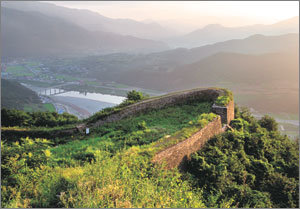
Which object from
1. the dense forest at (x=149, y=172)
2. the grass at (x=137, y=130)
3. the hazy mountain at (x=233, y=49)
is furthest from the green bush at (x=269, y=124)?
the hazy mountain at (x=233, y=49)

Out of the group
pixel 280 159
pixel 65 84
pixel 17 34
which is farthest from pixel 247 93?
pixel 17 34

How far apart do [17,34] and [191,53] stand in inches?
5824

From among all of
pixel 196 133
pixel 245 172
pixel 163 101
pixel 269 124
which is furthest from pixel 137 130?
pixel 269 124

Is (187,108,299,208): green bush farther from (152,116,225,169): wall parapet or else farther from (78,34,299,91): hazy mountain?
(78,34,299,91): hazy mountain

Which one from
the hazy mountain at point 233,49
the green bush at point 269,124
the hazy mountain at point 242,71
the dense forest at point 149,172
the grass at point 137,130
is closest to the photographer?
the dense forest at point 149,172

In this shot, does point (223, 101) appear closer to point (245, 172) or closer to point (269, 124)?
point (245, 172)

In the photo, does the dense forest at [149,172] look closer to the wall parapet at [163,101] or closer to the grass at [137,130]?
the grass at [137,130]

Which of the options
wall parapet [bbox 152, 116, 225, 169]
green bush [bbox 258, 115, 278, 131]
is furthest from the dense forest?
green bush [bbox 258, 115, 278, 131]

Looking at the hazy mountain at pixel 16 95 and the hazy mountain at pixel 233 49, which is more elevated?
the hazy mountain at pixel 233 49

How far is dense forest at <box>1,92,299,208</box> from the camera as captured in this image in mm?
3931

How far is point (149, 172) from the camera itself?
17.0 feet

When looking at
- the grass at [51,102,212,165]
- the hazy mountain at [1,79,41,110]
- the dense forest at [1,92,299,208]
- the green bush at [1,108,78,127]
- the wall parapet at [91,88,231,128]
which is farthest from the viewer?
the hazy mountain at [1,79,41,110]

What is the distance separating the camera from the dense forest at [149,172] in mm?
3931

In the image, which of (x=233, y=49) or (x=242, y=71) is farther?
(x=233, y=49)
